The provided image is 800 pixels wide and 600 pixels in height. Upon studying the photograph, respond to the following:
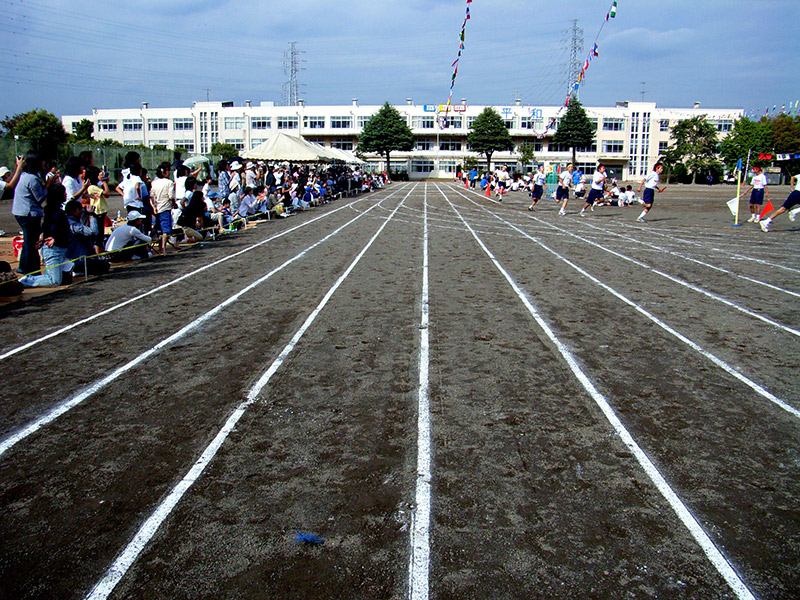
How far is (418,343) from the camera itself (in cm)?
663

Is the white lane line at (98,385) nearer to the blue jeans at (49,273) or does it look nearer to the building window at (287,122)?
the blue jeans at (49,273)

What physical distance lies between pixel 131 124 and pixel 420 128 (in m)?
49.6

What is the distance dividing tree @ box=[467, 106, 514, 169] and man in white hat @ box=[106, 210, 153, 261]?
86.5m

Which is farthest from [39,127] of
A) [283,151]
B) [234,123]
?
[283,151]

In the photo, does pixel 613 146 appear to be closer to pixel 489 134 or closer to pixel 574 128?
pixel 574 128

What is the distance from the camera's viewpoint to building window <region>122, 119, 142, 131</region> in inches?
4208

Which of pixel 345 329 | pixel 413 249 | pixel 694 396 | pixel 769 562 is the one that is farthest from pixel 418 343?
pixel 413 249

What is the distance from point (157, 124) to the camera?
106875 millimetres

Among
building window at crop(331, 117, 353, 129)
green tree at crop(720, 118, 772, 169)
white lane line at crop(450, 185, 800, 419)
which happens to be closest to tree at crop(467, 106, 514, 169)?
building window at crop(331, 117, 353, 129)

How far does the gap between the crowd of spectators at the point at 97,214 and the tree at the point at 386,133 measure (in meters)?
76.6

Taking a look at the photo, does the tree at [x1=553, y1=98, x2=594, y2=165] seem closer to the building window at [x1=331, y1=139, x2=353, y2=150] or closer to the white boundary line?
the building window at [x1=331, y1=139, x2=353, y2=150]

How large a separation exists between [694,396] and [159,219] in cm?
1126

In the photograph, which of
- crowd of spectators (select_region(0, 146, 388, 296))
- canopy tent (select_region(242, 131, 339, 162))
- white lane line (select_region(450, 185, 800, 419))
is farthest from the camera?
canopy tent (select_region(242, 131, 339, 162))

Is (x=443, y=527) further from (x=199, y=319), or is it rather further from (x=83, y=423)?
(x=199, y=319)
